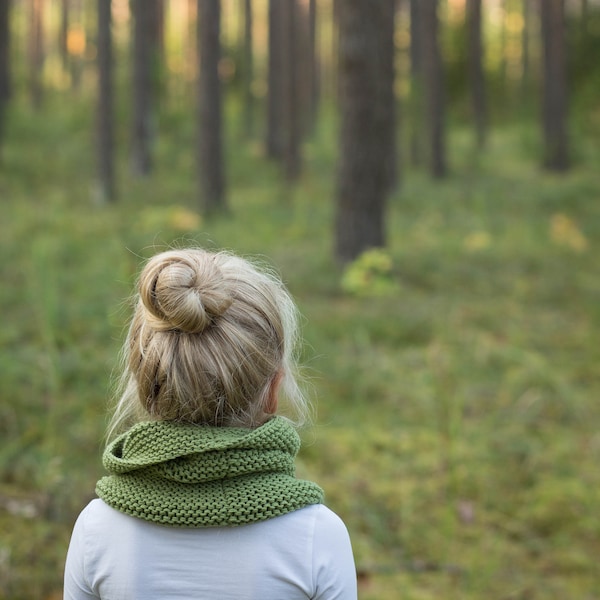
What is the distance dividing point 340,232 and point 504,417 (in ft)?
13.2

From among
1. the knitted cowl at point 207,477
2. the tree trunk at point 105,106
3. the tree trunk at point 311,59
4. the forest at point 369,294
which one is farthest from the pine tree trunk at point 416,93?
the knitted cowl at point 207,477

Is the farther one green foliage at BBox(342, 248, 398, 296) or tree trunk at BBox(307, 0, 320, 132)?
tree trunk at BBox(307, 0, 320, 132)

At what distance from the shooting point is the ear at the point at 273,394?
157cm

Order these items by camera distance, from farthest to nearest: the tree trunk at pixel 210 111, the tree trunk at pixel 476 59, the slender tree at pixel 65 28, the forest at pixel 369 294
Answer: the slender tree at pixel 65 28 < the tree trunk at pixel 476 59 < the tree trunk at pixel 210 111 < the forest at pixel 369 294

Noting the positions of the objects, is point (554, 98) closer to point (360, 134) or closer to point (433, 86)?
point (433, 86)

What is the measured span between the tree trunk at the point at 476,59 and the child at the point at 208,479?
870 inches

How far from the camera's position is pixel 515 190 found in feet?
56.4

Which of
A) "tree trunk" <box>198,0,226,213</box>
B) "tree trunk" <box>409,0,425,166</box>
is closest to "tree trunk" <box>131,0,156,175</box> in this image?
"tree trunk" <box>198,0,226,213</box>

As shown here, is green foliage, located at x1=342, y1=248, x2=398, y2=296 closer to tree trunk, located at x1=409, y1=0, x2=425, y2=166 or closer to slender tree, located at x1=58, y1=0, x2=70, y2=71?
tree trunk, located at x1=409, y1=0, x2=425, y2=166

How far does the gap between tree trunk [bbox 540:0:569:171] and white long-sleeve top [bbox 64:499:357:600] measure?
19.8 meters

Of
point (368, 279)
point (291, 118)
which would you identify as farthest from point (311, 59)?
point (368, 279)

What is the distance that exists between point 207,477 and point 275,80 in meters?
21.0

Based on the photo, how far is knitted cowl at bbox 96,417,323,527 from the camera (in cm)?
143

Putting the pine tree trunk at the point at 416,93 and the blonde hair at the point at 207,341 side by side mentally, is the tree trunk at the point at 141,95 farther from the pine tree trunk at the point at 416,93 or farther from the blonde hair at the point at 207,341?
the blonde hair at the point at 207,341
